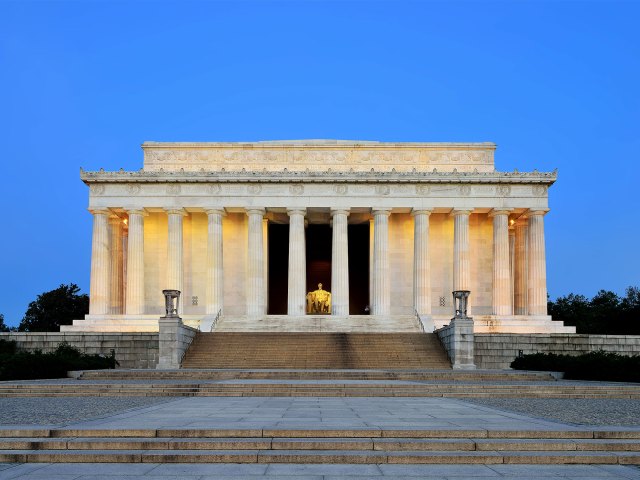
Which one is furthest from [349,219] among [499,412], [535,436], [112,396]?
[535,436]

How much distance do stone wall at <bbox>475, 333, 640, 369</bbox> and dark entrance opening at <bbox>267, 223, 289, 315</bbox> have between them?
29.3 metres

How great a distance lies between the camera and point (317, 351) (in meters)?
42.4

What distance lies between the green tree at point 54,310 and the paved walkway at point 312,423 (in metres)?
71.2

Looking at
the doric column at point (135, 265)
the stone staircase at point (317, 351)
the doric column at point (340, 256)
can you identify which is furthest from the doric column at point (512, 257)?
the doric column at point (135, 265)

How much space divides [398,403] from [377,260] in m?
37.5

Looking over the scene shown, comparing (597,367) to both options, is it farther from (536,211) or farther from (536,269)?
(536,211)

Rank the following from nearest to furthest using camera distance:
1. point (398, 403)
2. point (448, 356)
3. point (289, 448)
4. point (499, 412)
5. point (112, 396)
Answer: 1. point (289, 448)
2. point (499, 412)
3. point (398, 403)
4. point (112, 396)
5. point (448, 356)

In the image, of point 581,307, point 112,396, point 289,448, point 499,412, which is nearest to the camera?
point 289,448

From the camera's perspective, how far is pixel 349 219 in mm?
63156

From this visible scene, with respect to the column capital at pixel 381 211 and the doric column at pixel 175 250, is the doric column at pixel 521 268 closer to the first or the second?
the column capital at pixel 381 211

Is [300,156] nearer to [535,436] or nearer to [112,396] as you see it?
[112,396]

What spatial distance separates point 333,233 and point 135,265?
17.3 metres

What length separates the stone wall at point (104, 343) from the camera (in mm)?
41688

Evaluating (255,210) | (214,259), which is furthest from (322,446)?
(214,259)
